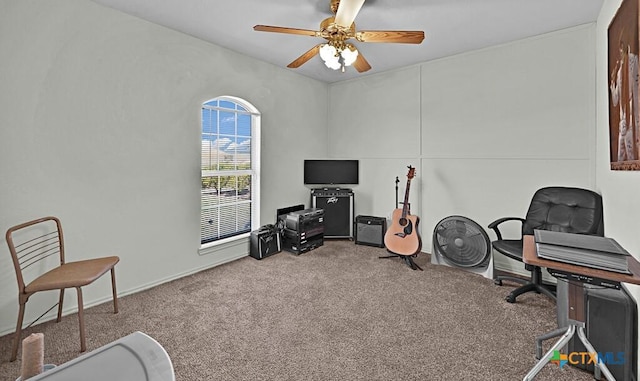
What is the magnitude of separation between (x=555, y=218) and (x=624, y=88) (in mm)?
1396

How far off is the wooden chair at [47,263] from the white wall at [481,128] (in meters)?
3.64

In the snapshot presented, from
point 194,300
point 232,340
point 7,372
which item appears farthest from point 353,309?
point 7,372

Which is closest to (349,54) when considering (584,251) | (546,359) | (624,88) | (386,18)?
(386,18)

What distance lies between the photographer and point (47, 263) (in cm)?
247

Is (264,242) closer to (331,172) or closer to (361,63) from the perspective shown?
(331,172)

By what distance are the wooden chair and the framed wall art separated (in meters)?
3.44

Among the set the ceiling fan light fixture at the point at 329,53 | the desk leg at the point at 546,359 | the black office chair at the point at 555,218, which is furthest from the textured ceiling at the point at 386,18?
the desk leg at the point at 546,359

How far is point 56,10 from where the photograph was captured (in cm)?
243

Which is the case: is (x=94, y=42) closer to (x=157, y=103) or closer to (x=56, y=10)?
(x=56, y=10)

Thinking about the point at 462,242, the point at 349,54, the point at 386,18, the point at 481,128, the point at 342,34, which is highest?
the point at 386,18

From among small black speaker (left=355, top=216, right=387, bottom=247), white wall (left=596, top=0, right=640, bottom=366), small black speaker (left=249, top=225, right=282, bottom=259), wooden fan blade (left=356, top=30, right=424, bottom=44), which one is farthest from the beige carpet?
wooden fan blade (left=356, top=30, right=424, bottom=44)

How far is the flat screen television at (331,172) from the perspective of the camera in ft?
16.2

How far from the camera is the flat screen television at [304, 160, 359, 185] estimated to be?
493 cm

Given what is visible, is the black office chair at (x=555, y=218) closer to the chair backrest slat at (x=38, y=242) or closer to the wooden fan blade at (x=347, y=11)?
the wooden fan blade at (x=347, y=11)
